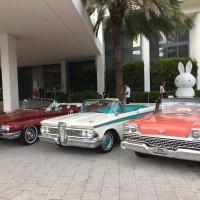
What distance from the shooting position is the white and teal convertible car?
19.6 ft

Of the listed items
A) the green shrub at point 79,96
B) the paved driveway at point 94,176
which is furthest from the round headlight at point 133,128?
the green shrub at point 79,96

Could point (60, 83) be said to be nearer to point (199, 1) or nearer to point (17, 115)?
point (199, 1)

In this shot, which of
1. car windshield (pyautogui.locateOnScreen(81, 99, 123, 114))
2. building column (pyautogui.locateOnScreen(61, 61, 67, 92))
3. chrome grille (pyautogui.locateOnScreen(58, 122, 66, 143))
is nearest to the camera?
chrome grille (pyautogui.locateOnScreen(58, 122, 66, 143))

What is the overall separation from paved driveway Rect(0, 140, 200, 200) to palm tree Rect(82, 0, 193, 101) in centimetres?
623

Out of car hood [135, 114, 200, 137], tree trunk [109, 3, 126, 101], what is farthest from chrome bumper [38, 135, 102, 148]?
tree trunk [109, 3, 126, 101]

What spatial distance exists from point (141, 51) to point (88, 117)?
55.9 feet

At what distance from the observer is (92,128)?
5.94m

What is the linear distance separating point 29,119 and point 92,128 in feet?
8.63

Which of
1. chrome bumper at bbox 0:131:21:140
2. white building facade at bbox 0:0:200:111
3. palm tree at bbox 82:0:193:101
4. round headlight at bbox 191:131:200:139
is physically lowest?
chrome bumper at bbox 0:131:21:140

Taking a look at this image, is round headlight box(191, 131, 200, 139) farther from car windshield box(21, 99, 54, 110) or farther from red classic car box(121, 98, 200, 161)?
car windshield box(21, 99, 54, 110)

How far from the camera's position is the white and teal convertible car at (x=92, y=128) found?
19.6 feet

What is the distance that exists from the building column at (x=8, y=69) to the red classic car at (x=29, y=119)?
3.82m

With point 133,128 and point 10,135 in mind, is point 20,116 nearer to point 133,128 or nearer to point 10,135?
point 10,135

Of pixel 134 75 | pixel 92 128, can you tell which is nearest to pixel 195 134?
pixel 92 128
